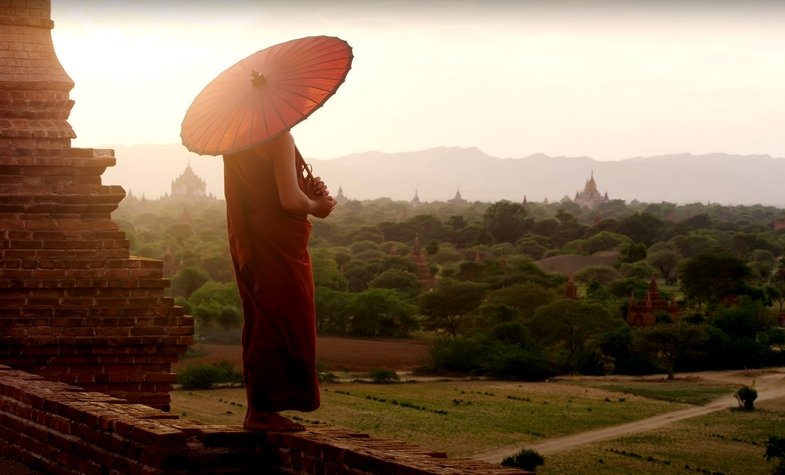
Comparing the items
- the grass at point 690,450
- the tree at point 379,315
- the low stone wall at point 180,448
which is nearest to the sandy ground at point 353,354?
the tree at point 379,315

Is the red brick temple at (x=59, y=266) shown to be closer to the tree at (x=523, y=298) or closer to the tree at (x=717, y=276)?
the tree at (x=523, y=298)

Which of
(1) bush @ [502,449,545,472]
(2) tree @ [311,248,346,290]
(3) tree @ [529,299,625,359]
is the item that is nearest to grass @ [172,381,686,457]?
(1) bush @ [502,449,545,472]

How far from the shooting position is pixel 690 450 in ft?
97.3

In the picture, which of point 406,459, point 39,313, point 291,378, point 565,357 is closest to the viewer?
point 406,459

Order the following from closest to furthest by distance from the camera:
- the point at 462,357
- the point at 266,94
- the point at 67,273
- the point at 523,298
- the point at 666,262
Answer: the point at 266,94 < the point at 67,273 < the point at 462,357 < the point at 523,298 < the point at 666,262

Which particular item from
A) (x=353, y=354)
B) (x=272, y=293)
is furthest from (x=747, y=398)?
(x=272, y=293)

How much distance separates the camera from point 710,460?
28.5 meters

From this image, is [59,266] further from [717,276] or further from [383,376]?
[717,276]

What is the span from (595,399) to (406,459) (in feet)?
110

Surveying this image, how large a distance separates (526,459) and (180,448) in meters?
23.4

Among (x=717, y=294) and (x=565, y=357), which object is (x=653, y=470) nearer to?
(x=565, y=357)

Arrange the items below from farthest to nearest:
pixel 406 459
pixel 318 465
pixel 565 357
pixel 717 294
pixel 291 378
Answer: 1. pixel 717 294
2. pixel 565 357
3. pixel 291 378
4. pixel 318 465
5. pixel 406 459

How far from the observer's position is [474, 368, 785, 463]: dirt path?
1202 inches

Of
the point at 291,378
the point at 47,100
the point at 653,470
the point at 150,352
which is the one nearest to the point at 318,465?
the point at 291,378
